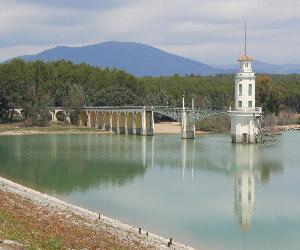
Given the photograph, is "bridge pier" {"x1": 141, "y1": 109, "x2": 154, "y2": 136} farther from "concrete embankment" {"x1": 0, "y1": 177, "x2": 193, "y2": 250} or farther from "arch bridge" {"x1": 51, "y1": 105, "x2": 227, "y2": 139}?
"concrete embankment" {"x1": 0, "y1": 177, "x2": 193, "y2": 250}

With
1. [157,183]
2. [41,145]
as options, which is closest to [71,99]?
[41,145]

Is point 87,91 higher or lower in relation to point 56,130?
higher

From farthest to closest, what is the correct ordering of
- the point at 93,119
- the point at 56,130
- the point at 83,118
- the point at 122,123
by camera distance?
the point at 83,118 → the point at 93,119 → the point at 122,123 → the point at 56,130

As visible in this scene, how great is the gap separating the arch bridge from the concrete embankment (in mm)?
51986

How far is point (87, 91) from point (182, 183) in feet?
241

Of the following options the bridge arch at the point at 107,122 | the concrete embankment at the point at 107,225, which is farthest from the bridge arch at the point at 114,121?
the concrete embankment at the point at 107,225

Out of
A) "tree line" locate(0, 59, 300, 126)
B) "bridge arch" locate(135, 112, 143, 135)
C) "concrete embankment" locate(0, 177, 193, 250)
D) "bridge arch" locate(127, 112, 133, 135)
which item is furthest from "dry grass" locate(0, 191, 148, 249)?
"tree line" locate(0, 59, 300, 126)

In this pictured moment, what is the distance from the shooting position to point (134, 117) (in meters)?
95.2

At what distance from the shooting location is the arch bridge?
86625mm

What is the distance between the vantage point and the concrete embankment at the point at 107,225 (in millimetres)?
24228

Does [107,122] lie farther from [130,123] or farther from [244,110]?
[244,110]

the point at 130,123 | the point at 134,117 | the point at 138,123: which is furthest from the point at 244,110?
the point at 130,123

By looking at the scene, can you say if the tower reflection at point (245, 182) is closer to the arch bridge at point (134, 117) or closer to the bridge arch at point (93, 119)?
the arch bridge at point (134, 117)

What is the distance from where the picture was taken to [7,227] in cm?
2069
